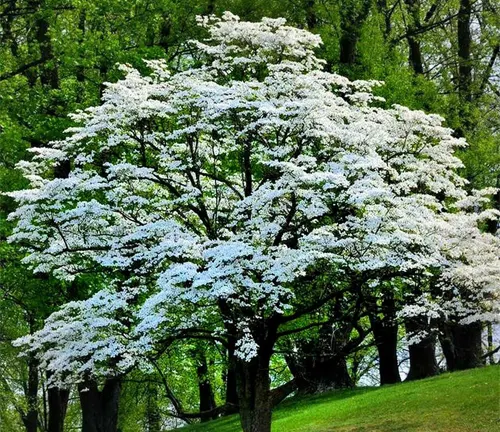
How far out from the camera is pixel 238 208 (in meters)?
9.89

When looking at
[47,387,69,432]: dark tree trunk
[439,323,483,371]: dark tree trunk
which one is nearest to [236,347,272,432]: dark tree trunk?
[439,323,483,371]: dark tree trunk

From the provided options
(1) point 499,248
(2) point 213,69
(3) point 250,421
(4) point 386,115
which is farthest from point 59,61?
(1) point 499,248

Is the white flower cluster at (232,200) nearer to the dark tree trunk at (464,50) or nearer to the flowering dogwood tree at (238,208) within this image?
the flowering dogwood tree at (238,208)

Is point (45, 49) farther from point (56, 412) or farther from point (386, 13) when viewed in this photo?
point (56, 412)

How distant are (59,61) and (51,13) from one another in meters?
1.27

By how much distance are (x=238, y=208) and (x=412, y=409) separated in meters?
6.09

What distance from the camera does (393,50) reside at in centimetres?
1966

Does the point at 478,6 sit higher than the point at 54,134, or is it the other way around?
the point at 478,6

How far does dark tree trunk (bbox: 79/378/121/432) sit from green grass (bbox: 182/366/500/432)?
3.16 metres

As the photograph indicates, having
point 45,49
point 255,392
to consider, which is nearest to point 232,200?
point 255,392

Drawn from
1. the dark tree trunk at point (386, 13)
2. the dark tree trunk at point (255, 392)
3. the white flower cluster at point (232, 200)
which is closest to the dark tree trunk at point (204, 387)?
the white flower cluster at point (232, 200)

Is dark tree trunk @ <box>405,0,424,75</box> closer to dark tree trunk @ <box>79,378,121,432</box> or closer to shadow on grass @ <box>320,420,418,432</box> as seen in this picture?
shadow on grass @ <box>320,420,418,432</box>

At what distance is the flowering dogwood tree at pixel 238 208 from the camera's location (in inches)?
366

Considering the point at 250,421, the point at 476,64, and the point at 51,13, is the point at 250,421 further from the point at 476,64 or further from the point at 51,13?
the point at 476,64
